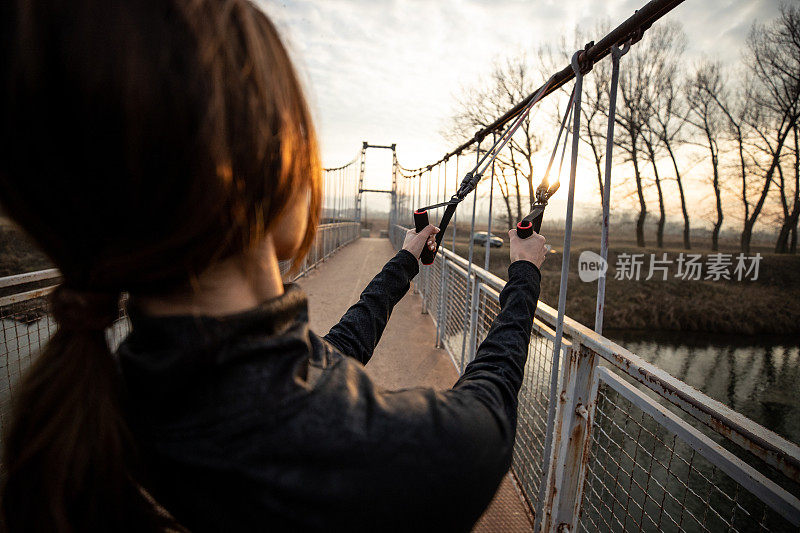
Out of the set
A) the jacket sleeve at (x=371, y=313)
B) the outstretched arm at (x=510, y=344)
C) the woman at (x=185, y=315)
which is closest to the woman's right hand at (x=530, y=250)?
the outstretched arm at (x=510, y=344)

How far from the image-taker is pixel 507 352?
718mm

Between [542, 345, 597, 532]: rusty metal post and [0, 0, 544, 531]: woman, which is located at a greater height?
[0, 0, 544, 531]: woman

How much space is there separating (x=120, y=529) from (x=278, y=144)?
0.54 m

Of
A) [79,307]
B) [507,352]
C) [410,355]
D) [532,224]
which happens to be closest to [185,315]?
[79,307]

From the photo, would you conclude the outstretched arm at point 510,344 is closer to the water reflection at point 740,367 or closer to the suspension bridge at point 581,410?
the suspension bridge at point 581,410

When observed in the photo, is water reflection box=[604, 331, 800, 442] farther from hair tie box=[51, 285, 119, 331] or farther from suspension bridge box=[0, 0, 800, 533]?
hair tie box=[51, 285, 119, 331]

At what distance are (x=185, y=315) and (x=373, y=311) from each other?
1.89 feet

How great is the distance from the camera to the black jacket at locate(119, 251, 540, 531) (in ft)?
1.49

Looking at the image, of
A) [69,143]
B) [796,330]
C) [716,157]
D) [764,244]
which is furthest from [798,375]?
[69,143]

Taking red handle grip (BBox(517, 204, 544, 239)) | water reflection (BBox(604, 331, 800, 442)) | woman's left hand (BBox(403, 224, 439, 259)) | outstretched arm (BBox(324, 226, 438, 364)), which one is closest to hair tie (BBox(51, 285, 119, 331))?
outstretched arm (BBox(324, 226, 438, 364))

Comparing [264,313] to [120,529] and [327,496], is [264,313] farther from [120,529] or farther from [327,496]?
[120,529]

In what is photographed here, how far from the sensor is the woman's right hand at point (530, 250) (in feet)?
3.25
